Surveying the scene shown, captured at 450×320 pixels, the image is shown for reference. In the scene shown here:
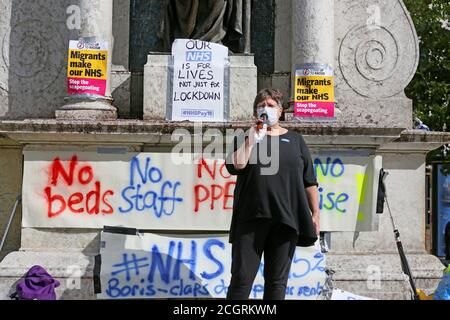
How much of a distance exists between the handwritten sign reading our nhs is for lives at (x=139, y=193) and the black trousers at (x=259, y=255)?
2.65 metres

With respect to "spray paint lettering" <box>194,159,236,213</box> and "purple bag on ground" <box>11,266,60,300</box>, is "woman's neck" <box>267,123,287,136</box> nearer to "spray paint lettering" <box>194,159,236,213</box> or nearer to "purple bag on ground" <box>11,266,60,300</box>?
"spray paint lettering" <box>194,159,236,213</box>

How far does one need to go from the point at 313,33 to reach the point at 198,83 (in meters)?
1.50

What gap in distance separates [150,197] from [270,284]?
298 cm

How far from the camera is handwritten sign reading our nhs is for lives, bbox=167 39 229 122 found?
891 centimetres

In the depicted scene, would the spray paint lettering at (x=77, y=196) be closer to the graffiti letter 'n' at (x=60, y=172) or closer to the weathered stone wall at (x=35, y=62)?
the graffiti letter 'n' at (x=60, y=172)

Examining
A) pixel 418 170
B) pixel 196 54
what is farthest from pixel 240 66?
pixel 418 170

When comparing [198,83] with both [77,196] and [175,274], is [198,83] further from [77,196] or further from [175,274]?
[175,274]

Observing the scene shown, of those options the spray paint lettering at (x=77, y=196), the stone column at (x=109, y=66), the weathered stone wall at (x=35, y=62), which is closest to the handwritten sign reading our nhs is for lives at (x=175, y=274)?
the spray paint lettering at (x=77, y=196)

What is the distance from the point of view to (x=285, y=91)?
31.6ft

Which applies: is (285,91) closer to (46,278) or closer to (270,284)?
(46,278)

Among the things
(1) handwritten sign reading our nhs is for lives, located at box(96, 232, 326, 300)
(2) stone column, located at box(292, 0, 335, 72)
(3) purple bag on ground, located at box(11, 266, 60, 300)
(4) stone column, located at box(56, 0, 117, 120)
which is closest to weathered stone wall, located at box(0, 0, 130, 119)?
(4) stone column, located at box(56, 0, 117, 120)

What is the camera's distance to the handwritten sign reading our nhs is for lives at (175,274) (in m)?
7.81

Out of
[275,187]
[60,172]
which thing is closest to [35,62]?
[60,172]

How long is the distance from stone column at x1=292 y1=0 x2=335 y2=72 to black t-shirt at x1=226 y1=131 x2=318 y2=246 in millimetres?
3580
